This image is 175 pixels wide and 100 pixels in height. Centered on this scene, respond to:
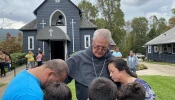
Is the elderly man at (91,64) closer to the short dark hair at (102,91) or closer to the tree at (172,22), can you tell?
the short dark hair at (102,91)

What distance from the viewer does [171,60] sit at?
3381 cm

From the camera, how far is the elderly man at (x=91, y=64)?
10.4 feet

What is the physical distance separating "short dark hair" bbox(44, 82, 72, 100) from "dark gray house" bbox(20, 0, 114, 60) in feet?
79.8

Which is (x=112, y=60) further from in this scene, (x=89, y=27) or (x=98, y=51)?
(x=89, y=27)

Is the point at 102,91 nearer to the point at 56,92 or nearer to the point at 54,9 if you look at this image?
the point at 56,92

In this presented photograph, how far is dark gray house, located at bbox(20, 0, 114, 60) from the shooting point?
27.1m

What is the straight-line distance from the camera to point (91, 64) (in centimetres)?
336

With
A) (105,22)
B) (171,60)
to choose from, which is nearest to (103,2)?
(105,22)

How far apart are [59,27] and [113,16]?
95.6 feet

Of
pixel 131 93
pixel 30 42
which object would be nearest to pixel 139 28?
pixel 30 42

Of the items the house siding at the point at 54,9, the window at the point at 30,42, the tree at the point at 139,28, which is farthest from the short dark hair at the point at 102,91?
the tree at the point at 139,28

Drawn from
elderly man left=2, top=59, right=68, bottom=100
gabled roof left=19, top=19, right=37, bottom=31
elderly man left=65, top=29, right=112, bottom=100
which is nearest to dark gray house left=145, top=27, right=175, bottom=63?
gabled roof left=19, top=19, right=37, bottom=31

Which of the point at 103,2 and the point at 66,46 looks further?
the point at 103,2

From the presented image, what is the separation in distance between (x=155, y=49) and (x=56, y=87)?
42.9m
